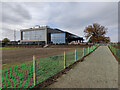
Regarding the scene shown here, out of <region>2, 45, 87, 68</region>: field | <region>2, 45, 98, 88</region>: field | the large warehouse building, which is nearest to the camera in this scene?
<region>2, 45, 98, 88</region>: field

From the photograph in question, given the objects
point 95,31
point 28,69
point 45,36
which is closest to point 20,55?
point 28,69

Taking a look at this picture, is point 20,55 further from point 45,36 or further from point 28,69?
point 45,36

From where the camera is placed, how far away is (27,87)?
3008 millimetres

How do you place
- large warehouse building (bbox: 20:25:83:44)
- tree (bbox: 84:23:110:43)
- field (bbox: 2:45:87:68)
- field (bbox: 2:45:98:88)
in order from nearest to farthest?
field (bbox: 2:45:98:88)
field (bbox: 2:45:87:68)
tree (bbox: 84:23:110:43)
large warehouse building (bbox: 20:25:83:44)

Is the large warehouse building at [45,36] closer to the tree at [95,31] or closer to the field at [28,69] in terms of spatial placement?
the tree at [95,31]

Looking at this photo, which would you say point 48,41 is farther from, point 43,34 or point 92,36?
point 92,36

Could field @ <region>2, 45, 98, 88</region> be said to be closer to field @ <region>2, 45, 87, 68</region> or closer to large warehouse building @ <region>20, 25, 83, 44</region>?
field @ <region>2, 45, 87, 68</region>

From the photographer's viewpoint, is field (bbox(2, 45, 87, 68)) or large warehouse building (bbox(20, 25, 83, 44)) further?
large warehouse building (bbox(20, 25, 83, 44))

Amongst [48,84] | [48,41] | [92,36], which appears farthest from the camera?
[48,41]

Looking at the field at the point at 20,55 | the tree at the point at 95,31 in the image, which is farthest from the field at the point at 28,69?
the tree at the point at 95,31

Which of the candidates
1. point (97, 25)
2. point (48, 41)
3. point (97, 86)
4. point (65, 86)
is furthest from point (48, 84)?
point (48, 41)

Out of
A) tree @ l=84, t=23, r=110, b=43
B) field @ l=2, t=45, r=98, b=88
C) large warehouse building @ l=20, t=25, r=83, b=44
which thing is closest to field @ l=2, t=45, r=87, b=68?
field @ l=2, t=45, r=98, b=88

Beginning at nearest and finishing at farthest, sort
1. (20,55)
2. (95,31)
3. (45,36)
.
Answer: (20,55), (95,31), (45,36)

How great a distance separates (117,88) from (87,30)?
1548 inches
